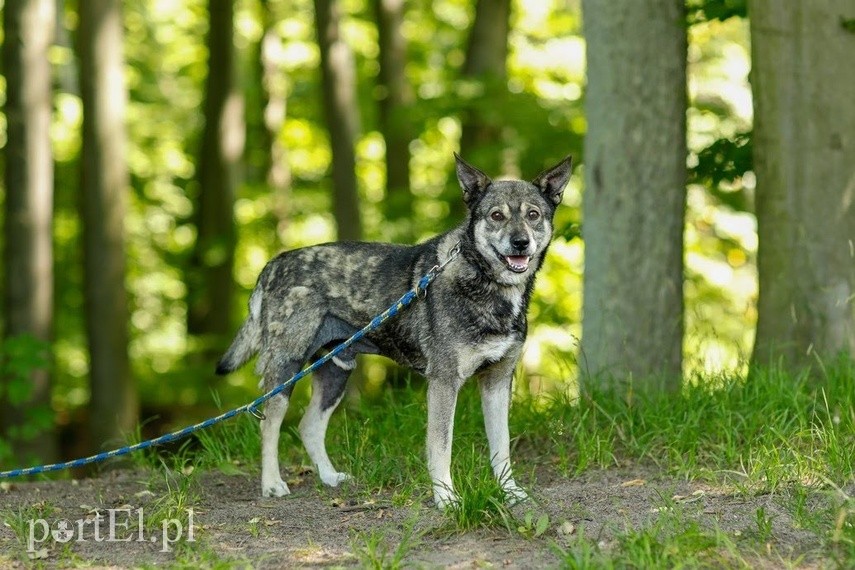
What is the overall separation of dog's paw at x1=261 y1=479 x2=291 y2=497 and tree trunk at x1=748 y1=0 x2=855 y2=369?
3304mm

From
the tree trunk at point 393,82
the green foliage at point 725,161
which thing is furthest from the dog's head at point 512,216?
the tree trunk at point 393,82

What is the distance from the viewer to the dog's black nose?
6008 mm

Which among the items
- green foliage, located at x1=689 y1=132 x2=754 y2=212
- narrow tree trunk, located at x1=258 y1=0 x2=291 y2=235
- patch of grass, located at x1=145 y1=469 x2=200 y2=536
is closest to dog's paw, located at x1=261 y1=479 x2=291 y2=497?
patch of grass, located at x1=145 y1=469 x2=200 y2=536

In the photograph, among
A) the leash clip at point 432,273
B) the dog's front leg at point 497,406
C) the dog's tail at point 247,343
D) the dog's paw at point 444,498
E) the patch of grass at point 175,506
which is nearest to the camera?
the dog's paw at point 444,498

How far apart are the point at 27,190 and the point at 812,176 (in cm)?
882

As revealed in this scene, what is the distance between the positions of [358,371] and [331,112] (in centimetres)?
348

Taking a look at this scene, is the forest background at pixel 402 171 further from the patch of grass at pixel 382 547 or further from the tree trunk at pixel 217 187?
the patch of grass at pixel 382 547

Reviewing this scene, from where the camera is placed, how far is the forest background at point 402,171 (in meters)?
7.84

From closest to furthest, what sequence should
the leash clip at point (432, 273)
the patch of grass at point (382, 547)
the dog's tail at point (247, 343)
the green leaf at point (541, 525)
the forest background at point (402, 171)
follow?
the patch of grass at point (382, 547), the green leaf at point (541, 525), the leash clip at point (432, 273), the dog's tail at point (247, 343), the forest background at point (402, 171)

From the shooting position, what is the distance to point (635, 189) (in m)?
8.22

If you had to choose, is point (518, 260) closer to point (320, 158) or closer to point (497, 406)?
point (497, 406)

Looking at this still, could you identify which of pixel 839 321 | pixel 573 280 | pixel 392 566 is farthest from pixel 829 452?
pixel 573 280

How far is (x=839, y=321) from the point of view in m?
7.68
